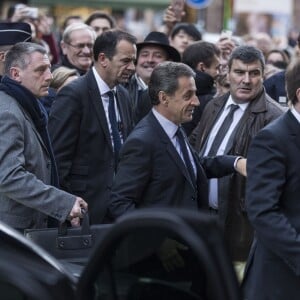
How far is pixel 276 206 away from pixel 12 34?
9.69 feet

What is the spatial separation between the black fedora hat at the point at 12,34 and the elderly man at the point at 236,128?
153 centimetres

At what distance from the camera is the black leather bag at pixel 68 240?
217 inches

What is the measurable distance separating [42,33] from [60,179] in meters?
5.96

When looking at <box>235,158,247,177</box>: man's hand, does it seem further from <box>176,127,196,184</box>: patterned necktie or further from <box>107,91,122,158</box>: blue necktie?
<box>107,91,122,158</box>: blue necktie

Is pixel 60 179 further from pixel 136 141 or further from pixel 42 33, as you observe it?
pixel 42 33

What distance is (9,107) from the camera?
19.6 ft

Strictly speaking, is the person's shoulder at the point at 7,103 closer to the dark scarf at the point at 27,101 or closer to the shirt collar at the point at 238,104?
the dark scarf at the point at 27,101

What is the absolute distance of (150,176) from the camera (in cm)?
604

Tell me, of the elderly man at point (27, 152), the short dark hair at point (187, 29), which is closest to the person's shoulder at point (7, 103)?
the elderly man at point (27, 152)

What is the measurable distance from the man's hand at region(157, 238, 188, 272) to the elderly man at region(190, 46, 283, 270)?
3421 millimetres

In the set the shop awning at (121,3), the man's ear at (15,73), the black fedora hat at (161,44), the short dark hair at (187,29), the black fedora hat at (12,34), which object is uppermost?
the black fedora hat at (12,34)

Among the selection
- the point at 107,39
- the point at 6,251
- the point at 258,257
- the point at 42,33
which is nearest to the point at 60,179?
the point at 107,39

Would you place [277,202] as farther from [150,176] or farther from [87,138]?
[87,138]

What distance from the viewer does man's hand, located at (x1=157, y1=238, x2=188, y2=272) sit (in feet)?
11.9
